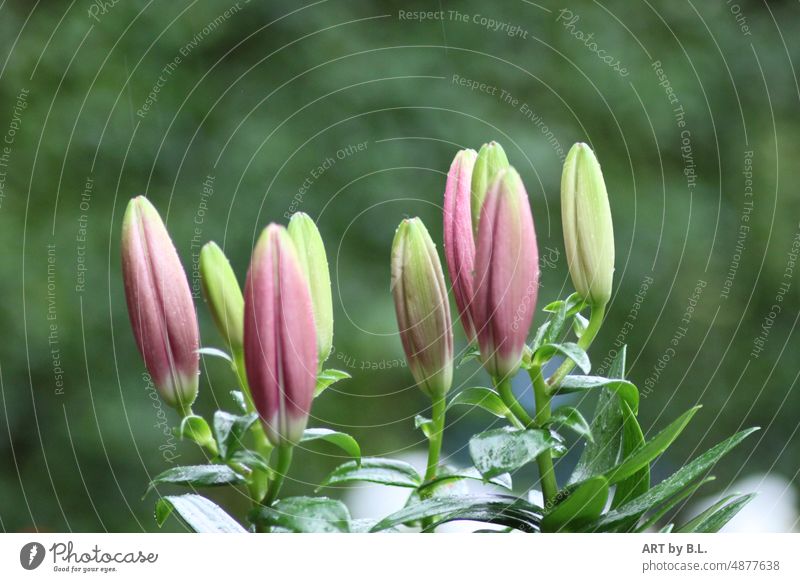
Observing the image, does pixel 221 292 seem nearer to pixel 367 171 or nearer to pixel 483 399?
pixel 483 399

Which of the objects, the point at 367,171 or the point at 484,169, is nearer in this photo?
the point at 484,169

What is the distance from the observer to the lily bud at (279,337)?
0.64ft

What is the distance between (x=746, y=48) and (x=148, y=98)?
45 cm

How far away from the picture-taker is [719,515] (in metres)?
0.25

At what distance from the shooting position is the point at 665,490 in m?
0.22

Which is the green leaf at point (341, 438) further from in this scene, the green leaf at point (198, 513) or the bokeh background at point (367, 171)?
the bokeh background at point (367, 171)

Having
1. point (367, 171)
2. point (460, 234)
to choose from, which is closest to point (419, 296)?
point (460, 234)

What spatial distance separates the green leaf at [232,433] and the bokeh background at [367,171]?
0.43 meters

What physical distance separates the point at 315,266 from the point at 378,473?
57 millimetres

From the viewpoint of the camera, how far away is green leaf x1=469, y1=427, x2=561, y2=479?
208 millimetres

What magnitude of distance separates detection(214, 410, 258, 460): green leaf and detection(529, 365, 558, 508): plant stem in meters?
0.07

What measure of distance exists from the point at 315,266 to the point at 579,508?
82 millimetres

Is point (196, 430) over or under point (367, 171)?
under

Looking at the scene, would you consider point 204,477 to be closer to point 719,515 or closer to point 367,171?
point 719,515
